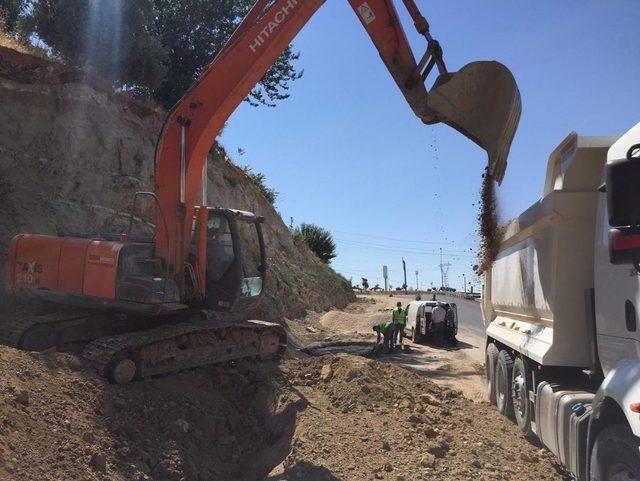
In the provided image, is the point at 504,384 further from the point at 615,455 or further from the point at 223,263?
the point at 223,263

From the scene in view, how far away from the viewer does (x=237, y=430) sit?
6.93m

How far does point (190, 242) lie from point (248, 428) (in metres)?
2.72

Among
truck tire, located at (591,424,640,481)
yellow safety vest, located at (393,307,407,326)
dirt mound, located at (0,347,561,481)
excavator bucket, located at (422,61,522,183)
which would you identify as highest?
excavator bucket, located at (422,61,522,183)

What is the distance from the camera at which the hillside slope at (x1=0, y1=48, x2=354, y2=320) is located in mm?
13117

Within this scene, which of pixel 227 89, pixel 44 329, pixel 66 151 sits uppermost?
pixel 66 151

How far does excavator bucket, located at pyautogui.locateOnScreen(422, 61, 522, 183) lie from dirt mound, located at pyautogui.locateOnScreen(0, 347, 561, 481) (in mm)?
3054

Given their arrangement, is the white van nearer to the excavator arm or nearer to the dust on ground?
the dust on ground

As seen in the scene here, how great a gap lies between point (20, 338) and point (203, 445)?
2.97 metres

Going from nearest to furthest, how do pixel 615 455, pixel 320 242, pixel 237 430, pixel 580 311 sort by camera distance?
1. pixel 615 455
2. pixel 580 311
3. pixel 237 430
4. pixel 320 242

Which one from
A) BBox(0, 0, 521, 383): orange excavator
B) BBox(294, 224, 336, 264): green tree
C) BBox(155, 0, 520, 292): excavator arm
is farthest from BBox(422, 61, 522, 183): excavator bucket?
BBox(294, 224, 336, 264): green tree

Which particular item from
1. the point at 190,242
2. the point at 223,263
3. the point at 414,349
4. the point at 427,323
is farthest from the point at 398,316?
the point at 190,242

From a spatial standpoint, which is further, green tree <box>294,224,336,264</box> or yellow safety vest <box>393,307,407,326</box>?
green tree <box>294,224,336,264</box>

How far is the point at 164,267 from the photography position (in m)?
7.78

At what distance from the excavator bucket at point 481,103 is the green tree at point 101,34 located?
42.7ft
